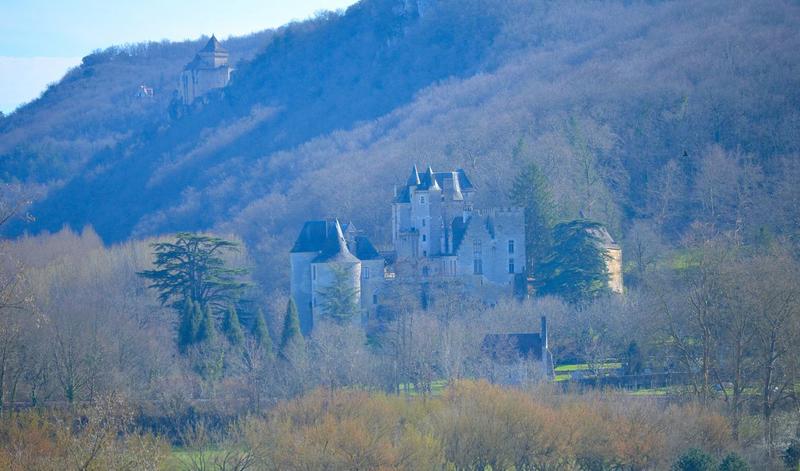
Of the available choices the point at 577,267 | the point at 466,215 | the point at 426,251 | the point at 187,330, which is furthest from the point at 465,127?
the point at 187,330

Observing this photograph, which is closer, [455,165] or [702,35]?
[455,165]

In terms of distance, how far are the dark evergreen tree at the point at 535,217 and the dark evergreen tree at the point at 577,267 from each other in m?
3.79

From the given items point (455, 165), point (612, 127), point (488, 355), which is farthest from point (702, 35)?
point (488, 355)

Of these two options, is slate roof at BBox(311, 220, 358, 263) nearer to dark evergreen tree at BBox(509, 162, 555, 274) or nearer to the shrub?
dark evergreen tree at BBox(509, 162, 555, 274)

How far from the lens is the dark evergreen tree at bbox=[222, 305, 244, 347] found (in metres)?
55.7

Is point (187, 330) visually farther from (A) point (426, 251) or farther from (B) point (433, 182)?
(B) point (433, 182)

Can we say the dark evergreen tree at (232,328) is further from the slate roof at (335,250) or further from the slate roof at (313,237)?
the slate roof at (313,237)

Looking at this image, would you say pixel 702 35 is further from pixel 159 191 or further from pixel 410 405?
pixel 410 405

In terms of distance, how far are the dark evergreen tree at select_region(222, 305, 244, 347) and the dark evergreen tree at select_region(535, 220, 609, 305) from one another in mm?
14368

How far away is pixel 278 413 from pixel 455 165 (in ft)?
139

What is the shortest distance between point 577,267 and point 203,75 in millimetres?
90755

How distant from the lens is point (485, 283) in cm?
6338

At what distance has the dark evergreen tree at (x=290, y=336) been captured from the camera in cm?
5344

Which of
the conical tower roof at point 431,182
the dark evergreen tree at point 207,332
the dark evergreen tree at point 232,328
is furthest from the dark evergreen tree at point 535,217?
the dark evergreen tree at point 207,332
